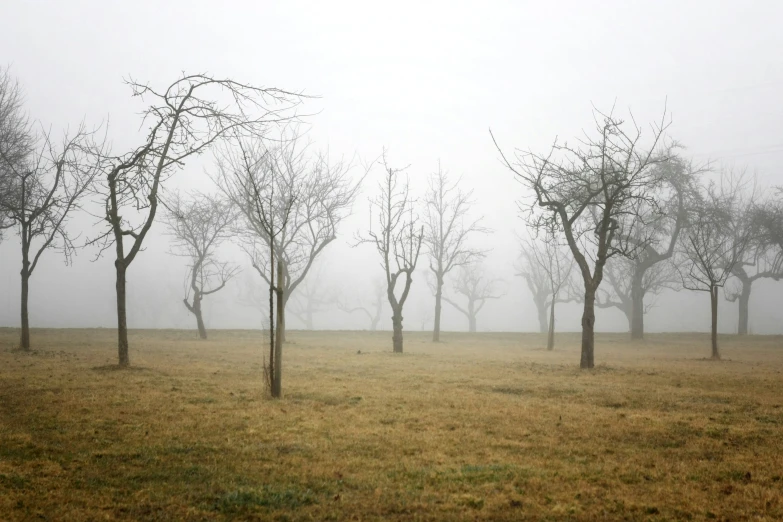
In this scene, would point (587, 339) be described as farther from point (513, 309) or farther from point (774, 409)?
point (513, 309)

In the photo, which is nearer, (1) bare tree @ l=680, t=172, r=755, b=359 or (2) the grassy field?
(2) the grassy field

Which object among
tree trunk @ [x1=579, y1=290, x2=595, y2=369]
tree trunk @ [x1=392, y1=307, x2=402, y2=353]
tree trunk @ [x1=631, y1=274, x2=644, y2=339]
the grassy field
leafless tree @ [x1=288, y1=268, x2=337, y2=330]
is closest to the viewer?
the grassy field

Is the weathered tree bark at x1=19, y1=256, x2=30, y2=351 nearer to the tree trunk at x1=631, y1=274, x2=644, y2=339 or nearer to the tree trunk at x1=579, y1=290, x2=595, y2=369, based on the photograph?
the tree trunk at x1=579, y1=290, x2=595, y2=369

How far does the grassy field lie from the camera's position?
526 cm

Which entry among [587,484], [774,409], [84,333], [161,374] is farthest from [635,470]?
[84,333]

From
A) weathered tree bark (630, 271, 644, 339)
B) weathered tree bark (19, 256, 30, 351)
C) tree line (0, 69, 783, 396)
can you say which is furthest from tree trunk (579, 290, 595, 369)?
weathered tree bark (630, 271, 644, 339)

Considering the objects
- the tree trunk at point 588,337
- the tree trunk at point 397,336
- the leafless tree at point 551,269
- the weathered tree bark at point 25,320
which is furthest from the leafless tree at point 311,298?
the tree trunk at point 588,337

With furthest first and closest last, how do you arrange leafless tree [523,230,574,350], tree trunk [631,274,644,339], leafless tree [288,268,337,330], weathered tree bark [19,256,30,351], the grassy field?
leafless tree [288,268,337,330] < tree trunk [631,274,644,339] < leafless tree [523,230,574,350] < weathered tree bark [19,256,30,351] < the grassy field

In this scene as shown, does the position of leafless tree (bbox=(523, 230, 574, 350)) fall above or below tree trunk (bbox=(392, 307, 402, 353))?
above

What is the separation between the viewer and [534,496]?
18.1 ft

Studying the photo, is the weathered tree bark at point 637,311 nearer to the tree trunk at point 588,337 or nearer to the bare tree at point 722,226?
the bare tree at point 722,226

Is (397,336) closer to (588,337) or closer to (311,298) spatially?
(588,337)

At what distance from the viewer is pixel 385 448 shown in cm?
744

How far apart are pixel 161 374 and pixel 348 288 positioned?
8234cm
